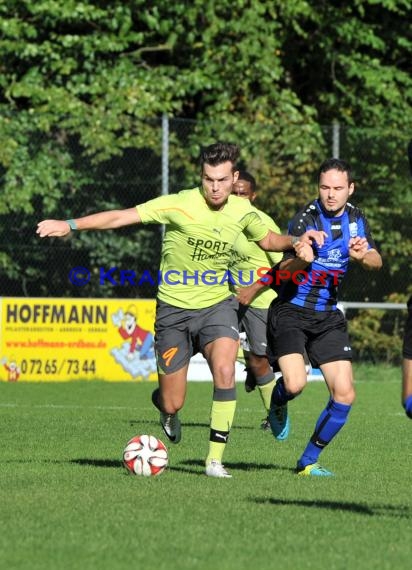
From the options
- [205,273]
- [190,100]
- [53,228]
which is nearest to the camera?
[53,228]

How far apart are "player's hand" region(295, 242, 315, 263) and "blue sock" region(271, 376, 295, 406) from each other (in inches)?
51.0

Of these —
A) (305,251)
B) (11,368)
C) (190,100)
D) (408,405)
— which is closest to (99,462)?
(305,251)

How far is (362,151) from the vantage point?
62.1ft

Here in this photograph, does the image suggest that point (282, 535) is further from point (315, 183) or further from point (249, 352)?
point (315, 183)

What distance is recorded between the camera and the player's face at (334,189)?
8047 mm

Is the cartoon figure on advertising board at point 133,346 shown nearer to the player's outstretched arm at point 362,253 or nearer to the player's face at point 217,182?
the player's face at point 217,182

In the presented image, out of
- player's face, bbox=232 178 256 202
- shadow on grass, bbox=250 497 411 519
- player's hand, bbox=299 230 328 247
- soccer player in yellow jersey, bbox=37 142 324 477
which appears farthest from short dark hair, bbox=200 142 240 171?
player's face, bbox=232 178 256 202

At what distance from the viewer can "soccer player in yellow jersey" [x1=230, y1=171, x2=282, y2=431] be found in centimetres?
1136

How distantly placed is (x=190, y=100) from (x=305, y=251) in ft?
47.0

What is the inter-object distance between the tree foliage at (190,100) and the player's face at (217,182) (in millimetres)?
9754

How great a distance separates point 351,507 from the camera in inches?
263

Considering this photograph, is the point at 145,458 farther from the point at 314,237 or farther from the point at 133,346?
the point at 133,346

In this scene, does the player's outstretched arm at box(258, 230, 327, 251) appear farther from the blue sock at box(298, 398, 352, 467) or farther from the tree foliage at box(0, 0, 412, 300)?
the tree foliage at box(0, 0, 412, 300)

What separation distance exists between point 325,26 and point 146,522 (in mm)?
17689
